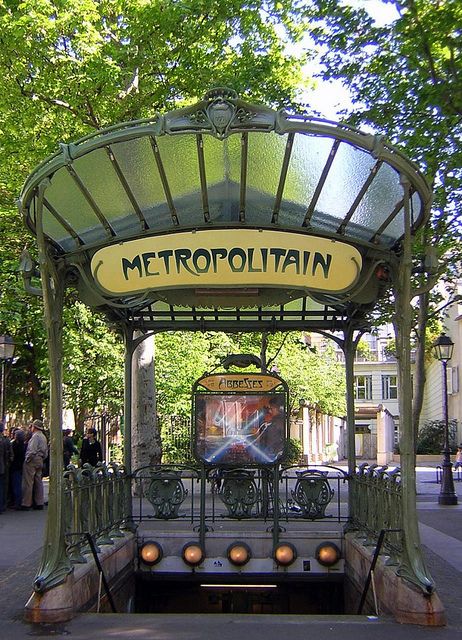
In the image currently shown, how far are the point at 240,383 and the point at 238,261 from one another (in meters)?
3.73

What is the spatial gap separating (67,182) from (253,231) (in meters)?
2.00

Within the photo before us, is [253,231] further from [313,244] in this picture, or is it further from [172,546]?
[172,546]

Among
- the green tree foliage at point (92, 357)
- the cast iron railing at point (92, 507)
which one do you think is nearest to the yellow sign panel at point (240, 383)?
the cast iron railing at point (92, 507)

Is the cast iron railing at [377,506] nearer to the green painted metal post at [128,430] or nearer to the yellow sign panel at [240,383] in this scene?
the yellow sign panel at [240,383]

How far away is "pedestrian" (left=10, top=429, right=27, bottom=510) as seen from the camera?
58.6 feet

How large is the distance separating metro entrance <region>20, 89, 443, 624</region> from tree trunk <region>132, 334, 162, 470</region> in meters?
8.82

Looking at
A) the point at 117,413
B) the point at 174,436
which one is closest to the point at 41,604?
the point at 174,436

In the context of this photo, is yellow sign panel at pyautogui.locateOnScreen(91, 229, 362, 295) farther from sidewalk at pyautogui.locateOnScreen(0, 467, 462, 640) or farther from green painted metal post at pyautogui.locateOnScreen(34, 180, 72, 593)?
sidewalk at pyautogui.locateOnScreen(0, 467, 462, 640)

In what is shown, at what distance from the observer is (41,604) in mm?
7332

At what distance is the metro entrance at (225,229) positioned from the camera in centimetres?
734

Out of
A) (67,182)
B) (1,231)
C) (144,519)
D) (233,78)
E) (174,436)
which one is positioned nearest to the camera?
(67,182)

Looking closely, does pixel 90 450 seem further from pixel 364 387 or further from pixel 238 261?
pixel 364 387

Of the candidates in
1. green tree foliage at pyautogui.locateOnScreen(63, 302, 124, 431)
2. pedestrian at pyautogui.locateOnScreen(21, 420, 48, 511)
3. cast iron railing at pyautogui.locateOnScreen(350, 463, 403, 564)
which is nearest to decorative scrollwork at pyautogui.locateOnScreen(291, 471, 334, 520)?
cast iron railing at pyautogui.locateOnScreen(350, 463, 403, 564)

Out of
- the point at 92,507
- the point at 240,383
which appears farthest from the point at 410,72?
the point at 92,507
